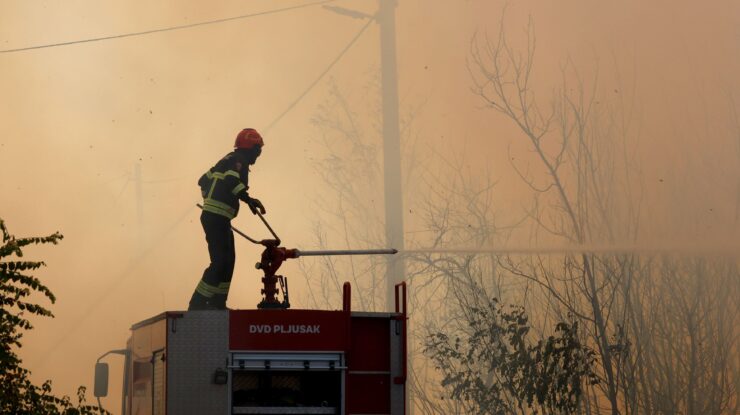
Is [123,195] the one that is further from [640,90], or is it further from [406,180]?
[640,90]

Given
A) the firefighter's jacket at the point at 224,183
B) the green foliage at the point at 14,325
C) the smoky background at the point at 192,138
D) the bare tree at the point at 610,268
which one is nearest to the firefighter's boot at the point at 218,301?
the firefighter's jacket at the point at 224,183

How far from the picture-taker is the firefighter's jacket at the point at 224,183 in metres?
14.5

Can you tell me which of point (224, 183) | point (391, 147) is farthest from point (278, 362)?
point (391, 147)

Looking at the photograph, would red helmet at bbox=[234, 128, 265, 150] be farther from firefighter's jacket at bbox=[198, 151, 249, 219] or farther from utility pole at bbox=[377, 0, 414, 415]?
utility pole at bbox=[377, 0, 414, 415]

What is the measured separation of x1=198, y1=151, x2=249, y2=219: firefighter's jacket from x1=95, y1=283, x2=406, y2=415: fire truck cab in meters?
2.92

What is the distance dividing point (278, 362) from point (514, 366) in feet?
20.1

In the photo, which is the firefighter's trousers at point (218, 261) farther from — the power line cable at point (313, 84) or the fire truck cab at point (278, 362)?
the power line cable at point (313, 84)

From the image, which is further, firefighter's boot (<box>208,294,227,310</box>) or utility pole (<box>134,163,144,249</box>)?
utility pole (<box>134,163,144,249</box>)

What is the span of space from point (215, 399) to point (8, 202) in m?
12.7

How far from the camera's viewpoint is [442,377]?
2020cm

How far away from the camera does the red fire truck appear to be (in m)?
11.4

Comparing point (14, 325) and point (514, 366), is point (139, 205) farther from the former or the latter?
point (14, 325)

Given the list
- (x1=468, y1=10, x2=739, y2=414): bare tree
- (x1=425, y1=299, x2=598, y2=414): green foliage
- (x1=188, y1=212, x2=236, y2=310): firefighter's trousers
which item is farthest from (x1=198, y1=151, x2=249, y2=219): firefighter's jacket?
(x1=468, y1=10, x2=739, y2=414): bare tree

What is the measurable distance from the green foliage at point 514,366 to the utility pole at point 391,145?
9.65 ft
